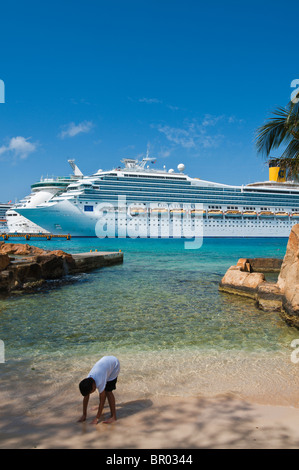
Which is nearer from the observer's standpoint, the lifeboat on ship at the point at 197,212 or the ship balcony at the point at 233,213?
the lifeboat on ship at the point at 197,212

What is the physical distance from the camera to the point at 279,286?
29.9 ft

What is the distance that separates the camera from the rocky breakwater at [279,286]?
24.0 ft

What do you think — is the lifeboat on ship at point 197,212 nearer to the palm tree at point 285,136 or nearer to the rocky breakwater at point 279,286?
the rocky breakwater at point 279,286

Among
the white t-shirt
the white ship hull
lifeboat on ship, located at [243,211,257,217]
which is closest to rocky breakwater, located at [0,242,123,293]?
the white t-shirt

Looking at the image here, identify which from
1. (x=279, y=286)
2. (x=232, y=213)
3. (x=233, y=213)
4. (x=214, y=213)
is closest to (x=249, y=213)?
(x=233, y=213)

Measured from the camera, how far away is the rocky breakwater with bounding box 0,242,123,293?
11.1 metres

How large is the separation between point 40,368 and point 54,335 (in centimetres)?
164

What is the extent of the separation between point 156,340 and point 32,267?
300 inches

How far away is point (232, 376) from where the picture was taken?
4.70 metres

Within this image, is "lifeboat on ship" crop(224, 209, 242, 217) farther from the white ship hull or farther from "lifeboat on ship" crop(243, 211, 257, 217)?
"lifeboat on ship" crop(243, 211, 257, 217)

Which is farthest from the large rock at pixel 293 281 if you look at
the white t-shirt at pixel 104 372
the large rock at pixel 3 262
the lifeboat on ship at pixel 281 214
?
the lifeboat on ship at pixel 281 214

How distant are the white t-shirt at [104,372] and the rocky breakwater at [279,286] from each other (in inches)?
196

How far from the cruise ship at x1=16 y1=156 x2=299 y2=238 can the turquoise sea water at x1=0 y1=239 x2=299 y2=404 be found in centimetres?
4476
